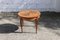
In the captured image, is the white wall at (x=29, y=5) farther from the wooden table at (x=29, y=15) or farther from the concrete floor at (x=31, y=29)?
the wooden table at (x=29, y=15)

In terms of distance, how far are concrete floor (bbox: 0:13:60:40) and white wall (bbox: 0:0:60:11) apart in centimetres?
29

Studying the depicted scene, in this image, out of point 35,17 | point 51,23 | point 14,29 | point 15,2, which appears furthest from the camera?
point 15,2

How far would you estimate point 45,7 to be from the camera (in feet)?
16.5

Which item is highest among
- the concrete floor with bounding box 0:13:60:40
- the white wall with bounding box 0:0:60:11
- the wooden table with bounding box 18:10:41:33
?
the white wall with bounding box 0:0:60:11

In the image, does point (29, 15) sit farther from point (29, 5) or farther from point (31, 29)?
point (29, 5)

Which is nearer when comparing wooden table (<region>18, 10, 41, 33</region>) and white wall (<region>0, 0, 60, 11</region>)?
wooden table (<region>18, 10, 41, 33</region>)

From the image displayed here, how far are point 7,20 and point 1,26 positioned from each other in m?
0.36

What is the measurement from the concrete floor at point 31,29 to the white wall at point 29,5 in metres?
0.29

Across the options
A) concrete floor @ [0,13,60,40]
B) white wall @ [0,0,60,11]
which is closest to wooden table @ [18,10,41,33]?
concrete floor @ [0,13,60,40]

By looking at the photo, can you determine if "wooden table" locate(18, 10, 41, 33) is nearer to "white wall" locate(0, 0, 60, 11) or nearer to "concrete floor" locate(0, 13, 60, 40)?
"concrete floor" locate(0, 13, 60, 40)

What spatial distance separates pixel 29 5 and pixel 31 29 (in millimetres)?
1050

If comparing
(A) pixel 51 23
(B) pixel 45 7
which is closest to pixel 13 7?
(B) pixel 45 7

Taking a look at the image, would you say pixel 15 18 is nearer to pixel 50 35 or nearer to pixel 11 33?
pixel 11 33

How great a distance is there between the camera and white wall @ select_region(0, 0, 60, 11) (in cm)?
498
